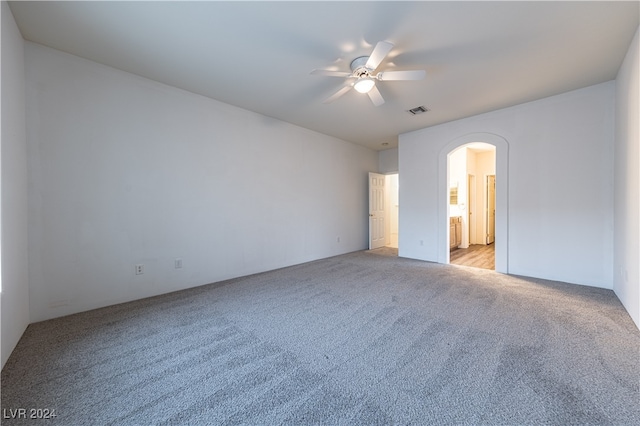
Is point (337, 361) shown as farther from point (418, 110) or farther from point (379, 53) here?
point (418, 110)

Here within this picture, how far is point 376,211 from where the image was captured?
6875 millimetres

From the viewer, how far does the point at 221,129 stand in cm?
A: 386

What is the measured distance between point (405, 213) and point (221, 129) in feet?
13.4

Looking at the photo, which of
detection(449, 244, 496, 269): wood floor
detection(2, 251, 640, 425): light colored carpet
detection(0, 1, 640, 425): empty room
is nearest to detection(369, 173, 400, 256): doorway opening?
detection(449, 244, 496, 269): wood floor

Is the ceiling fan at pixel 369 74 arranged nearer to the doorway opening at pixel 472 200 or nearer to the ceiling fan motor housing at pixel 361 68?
the ceiling fan motor housing at pixel 361 68

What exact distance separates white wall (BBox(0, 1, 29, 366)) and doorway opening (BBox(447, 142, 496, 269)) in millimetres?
7212

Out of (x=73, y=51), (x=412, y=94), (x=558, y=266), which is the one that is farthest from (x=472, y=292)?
(x=73, y=51)

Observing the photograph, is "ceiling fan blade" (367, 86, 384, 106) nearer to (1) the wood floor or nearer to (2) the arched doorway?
(2) the arched doorway

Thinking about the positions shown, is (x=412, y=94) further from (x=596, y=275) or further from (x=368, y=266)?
(x=596, y=275)

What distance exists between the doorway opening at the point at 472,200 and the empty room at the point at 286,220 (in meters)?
2.24

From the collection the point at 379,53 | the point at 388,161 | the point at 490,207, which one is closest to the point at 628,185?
the point at 379,53

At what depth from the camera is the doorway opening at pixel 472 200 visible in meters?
6.67

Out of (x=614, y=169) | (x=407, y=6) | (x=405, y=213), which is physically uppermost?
(x=407, y=6)

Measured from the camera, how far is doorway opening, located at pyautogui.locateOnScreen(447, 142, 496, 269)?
21.9 feet
